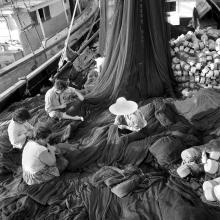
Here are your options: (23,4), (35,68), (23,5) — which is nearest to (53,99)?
(35,68)

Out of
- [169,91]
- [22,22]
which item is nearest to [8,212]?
[169,91]

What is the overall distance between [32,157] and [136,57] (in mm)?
3084

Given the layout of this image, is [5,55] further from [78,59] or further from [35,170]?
[35,170]

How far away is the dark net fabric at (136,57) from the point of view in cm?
579

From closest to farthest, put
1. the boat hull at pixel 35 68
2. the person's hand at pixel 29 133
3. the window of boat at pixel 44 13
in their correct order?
1. the person's hand at pixel 29 133
2. the boat hull at pixel 35 68
3. the window of boat at pixel 44 13

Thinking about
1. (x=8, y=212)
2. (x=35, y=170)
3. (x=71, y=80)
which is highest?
(x=35, y=170)

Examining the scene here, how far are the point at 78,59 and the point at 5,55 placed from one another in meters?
2.91

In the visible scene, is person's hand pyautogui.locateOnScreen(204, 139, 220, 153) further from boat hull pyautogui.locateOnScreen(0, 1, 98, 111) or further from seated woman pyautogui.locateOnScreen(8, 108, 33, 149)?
boat hull pyautogui.locateOnScreen(0, 1, 98, 111)

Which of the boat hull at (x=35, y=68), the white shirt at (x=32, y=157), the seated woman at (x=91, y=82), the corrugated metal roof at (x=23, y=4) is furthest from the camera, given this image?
the corrugated metal roof at (x=23, y=4)

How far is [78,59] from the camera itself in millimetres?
9109

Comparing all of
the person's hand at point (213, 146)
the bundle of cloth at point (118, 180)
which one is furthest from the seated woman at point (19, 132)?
→ the person's hand at point (213, 146)

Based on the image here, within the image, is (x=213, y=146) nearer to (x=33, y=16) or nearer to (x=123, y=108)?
(x=123, y=108)

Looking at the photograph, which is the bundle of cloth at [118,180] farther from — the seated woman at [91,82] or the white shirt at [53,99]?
the seated woman at [91,82]

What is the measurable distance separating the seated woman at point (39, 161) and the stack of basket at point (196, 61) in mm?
3543
